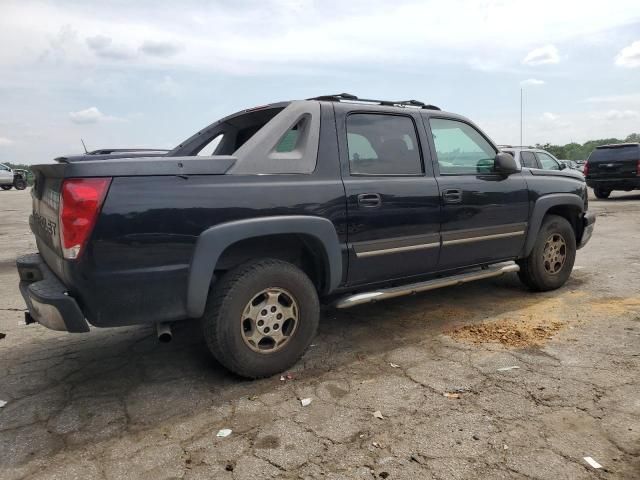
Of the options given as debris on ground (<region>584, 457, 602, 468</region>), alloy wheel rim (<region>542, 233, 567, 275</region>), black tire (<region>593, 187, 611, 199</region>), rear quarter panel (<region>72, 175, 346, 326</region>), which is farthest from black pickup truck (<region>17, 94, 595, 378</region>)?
black tire (<region>593, 187, 611, 199</region>)

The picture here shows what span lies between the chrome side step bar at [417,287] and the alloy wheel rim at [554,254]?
16.9 inches

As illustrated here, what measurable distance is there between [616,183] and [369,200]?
15165 millimetres

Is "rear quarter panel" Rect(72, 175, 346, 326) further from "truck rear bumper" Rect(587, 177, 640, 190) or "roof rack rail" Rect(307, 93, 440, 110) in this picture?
"truck rear bumper" Rect(587, 177, 640, 190)

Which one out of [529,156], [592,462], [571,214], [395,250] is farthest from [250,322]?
[529,156]

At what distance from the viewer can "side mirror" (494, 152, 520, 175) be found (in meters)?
4.27

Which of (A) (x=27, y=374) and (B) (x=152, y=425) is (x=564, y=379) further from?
(A) (x=27, y=374)

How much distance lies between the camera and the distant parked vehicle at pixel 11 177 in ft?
95.7

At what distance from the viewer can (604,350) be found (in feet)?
11.5

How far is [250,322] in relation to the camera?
10.1 feet

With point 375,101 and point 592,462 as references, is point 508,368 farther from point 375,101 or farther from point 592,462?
point 375,101

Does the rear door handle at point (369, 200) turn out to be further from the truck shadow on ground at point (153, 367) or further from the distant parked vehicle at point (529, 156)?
the distant parked vehicle at point (529, 156)

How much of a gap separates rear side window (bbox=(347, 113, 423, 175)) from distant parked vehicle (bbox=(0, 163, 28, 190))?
31.9 m

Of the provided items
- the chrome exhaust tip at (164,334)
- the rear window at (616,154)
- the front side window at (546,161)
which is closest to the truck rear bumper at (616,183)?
the rear window at (616,154)

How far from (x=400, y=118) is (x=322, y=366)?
2.04 m
